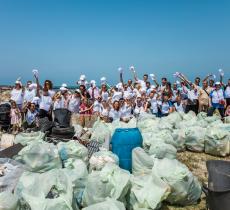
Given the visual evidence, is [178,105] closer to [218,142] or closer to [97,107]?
[97,107]

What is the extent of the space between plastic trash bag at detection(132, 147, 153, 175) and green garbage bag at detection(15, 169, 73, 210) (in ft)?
4.58

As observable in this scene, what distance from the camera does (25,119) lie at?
9.35 meters

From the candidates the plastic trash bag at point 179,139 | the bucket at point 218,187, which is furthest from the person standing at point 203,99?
the bucket at point 218,187

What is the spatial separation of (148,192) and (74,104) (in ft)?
17.9

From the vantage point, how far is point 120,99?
32.8 ft

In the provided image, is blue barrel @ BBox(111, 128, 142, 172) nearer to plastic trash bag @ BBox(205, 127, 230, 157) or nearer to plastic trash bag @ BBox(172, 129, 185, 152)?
plastic trash bag @ BBox(172, 129, 185, 152)

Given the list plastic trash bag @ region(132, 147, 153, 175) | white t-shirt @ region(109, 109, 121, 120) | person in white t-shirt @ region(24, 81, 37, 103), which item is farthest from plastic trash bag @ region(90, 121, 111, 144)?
person in white t-shirt @ region(24, 81, 37, 103)

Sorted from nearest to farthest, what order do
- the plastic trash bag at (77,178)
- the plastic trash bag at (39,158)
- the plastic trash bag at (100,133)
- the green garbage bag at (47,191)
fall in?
the green garbage bag at (47,191) → the plastic trash bag at (77,178) → the plastic trash bag at (39,158) → the plastic trash bag at (100,133)

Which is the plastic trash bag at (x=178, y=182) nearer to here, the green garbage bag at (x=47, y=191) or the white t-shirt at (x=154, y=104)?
the green garbage bag at (x=47, y=191)

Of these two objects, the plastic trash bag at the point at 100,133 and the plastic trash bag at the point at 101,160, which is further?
the plastic trash bag at the point at 100,133

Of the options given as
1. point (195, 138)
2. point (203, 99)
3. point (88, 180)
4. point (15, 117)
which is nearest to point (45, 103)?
point (15, 117)

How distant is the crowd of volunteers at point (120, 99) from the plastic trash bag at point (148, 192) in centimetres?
439

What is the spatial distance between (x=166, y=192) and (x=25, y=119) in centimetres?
587

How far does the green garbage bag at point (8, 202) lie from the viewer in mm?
3757
